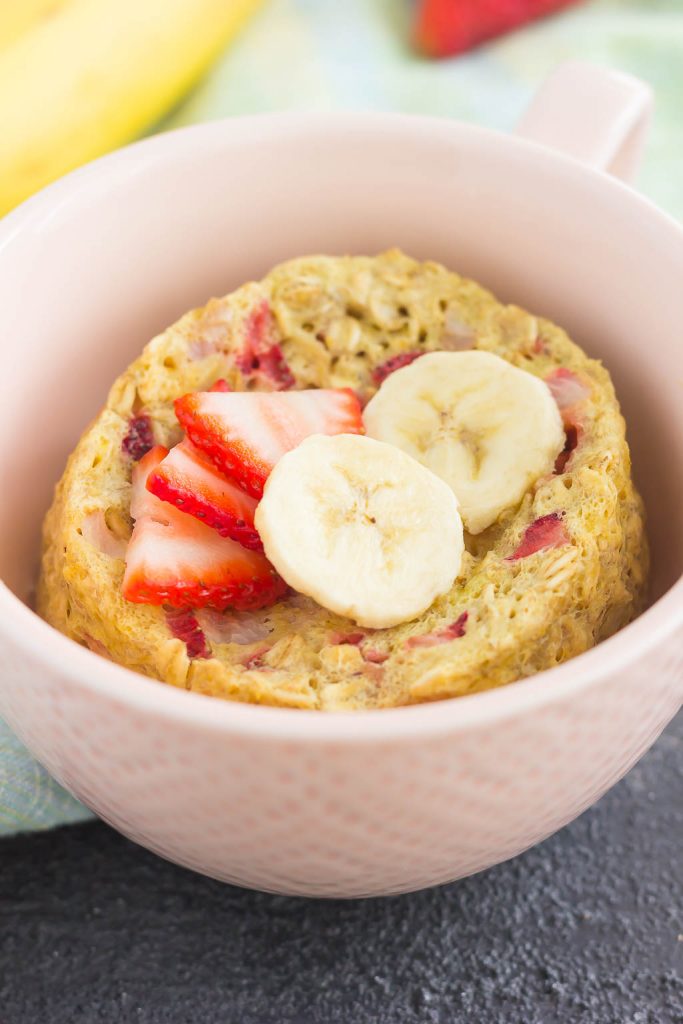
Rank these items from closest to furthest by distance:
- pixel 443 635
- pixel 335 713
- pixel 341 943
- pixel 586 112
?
pixel 335 713
pixel 443 635
pixel 341 943
pixel 586 112

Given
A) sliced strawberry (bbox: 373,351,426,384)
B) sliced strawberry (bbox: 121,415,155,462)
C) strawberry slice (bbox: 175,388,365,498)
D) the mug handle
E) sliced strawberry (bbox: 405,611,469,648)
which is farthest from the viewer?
the mug handle

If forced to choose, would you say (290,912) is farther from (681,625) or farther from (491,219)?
(491,219)

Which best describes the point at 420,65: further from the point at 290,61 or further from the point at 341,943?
the point at 341,943

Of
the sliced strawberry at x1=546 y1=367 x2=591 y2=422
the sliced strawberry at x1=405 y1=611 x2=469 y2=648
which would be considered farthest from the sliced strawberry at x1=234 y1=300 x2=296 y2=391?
the sliced strawberry at x1=405 y1=611 x2=469 y2=648

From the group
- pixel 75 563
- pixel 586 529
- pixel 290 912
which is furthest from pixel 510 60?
pixel 290 912

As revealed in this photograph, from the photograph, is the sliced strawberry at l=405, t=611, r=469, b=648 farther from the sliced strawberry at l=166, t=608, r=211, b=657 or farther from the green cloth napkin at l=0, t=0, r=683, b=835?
the green cloth napkin at l=0, t=0, r=683, b=835

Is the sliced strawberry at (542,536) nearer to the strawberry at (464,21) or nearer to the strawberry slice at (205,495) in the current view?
the strawberry slice at (205,495)

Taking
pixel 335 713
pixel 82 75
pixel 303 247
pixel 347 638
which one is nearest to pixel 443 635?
pixel 347 638
